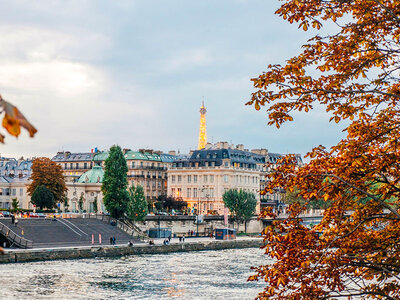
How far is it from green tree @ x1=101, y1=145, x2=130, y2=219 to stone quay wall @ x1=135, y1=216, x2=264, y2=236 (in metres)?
5.95

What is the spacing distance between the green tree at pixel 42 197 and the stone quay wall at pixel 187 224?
13.7 m

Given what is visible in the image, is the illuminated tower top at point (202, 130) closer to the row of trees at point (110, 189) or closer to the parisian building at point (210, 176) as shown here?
the parisian building at point (210, 176)

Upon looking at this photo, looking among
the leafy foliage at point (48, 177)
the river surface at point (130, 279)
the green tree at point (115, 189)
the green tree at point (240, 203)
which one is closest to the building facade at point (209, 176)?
the green tree at point (240, 203)

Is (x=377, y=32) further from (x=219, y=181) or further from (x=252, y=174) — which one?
(x=252, y=174)

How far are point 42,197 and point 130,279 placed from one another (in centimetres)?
5325

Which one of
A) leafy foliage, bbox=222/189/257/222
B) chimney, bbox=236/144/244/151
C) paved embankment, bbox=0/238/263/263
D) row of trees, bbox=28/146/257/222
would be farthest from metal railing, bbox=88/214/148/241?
chimney, bbox=236/144/244/151

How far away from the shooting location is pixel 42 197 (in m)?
96.8

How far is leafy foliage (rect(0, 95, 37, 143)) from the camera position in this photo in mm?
4422

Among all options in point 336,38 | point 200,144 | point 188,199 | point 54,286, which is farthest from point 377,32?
point 200,144

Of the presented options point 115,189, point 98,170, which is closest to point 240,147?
point 98,170

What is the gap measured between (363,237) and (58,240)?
208 ft

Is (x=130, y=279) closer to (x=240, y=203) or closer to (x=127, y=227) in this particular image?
(x=127, y=227)

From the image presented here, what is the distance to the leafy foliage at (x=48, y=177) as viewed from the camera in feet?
329

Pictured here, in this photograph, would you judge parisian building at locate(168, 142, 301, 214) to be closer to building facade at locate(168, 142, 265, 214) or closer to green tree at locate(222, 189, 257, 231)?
building facade at locate(168, 142, 265, 214)
